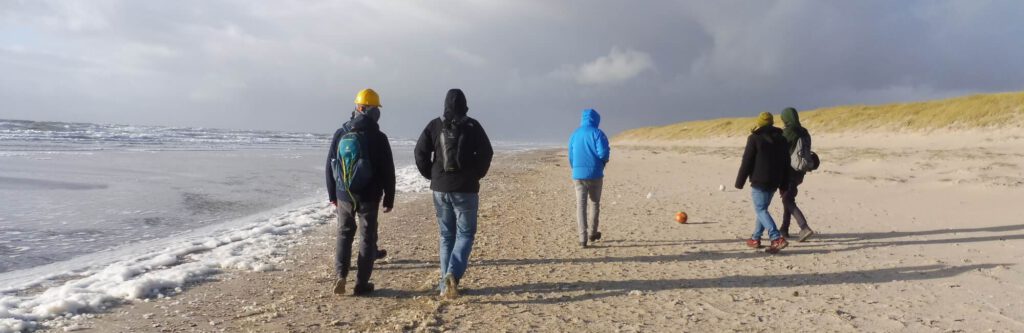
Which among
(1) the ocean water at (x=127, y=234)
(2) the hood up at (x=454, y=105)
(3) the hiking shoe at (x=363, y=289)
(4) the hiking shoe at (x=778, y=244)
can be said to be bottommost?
(1) the ocean water at (x=127, y=234)

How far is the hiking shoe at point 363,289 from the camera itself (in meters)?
5.17

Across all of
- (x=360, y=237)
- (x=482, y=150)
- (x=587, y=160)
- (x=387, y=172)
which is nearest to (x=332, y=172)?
(x=387, y=172)

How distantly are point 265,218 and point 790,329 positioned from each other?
832 centimetres

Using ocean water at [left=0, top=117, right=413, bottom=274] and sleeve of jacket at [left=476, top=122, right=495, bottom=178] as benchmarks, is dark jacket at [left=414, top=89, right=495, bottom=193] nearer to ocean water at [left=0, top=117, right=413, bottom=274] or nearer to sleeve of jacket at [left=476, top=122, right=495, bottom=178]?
sleeve of jacket at [left=476, top=122, right=495, bottom=178]

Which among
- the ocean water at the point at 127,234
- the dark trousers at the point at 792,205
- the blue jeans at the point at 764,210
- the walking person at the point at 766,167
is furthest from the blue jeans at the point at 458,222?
the dark trousers at the point at 792,205

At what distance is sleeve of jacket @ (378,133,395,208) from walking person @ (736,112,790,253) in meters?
4.19

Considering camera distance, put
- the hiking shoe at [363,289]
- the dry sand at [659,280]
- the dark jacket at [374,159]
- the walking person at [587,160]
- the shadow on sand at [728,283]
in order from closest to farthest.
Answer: the dry sand at [659,280], the dark jacket at [374,159], the hiking shoe at [363,289], the shadow on sand at [728,283], the walking person at [587,160]

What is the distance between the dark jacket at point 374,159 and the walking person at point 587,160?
110 inches

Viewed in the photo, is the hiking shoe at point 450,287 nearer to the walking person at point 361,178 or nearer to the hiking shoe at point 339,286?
the walking person at point 361,178

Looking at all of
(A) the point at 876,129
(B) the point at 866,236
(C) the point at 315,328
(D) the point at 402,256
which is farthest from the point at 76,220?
(A) the point at 876,129

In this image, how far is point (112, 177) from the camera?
16156mm

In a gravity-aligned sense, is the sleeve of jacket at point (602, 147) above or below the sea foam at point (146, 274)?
above

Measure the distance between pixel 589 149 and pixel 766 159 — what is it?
211 centimetres

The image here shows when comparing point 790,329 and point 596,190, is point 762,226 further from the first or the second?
point 790,329
